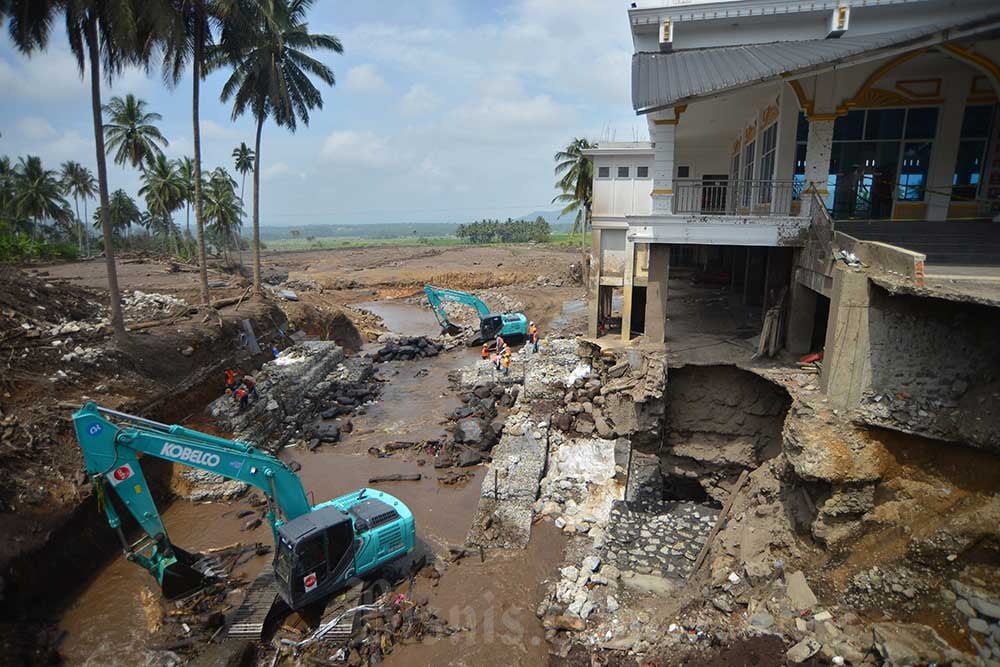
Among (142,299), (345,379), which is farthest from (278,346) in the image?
(142,299)

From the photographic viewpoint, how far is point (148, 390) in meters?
15.4

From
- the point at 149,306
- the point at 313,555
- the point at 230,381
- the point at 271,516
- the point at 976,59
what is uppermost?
the point at 976,59

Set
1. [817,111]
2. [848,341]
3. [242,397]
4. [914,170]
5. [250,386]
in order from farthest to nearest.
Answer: [250,386] → [242,397] → [914,170] → [817,111] → [848,341]

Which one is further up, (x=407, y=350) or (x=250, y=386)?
(x=250, y=386)

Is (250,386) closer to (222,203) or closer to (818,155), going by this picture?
(818,155)

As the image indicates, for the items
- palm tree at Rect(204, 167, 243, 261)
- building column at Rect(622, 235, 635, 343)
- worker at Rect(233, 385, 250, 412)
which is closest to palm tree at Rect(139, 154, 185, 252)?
palm tree at Rect(204, 167, 243, 261)

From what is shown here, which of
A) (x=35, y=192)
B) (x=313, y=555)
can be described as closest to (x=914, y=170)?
(x=313, y=555)

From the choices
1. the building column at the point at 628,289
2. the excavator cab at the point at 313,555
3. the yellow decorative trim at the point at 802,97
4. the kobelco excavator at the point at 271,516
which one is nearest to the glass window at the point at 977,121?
the yellow decorative trim at the point at 802,97

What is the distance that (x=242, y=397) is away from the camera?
1709 cm

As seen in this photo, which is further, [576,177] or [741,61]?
[576,177]

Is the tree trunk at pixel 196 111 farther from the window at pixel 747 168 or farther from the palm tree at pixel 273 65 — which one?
the window at pixel 747 168

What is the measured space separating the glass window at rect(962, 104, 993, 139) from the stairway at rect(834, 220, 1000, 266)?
2.53m

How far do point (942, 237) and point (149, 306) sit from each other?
25818 mm

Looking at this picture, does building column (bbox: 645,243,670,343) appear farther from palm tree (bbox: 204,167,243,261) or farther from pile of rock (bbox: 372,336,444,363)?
palm tree (bbox: 204,167,243,261)
